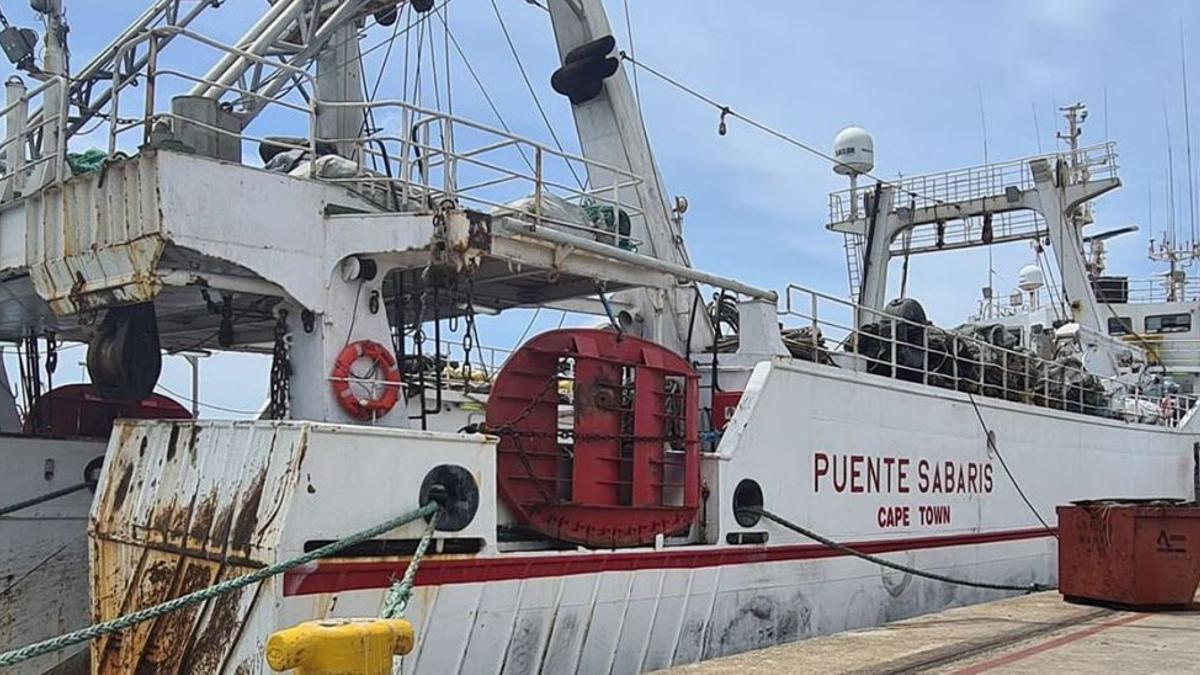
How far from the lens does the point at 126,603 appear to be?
23.1 ft

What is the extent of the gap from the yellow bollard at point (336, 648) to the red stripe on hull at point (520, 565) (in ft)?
5.32

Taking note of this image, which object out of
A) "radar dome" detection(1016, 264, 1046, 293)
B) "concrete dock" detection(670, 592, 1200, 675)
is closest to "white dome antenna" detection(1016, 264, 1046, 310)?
"radar dome" detection(1016, 264, 1046, 293)

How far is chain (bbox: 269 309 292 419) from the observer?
7.62 meters

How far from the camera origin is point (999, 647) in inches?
323

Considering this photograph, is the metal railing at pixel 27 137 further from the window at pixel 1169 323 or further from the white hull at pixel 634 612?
the window at pixel 1169 323

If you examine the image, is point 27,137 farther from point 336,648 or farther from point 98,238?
point 336,648

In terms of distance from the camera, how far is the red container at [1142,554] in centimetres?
1081

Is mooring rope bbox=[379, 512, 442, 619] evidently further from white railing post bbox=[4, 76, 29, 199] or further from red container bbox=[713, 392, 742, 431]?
white railing post bbox=[4, 76, 29, 199]

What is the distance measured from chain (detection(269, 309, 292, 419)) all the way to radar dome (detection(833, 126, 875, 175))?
11.5 m

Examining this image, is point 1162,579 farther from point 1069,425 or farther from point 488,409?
point 488,409

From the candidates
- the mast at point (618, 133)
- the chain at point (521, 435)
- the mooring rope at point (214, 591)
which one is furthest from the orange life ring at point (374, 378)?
the mast at point (618, 133)

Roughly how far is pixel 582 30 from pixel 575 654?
623cm

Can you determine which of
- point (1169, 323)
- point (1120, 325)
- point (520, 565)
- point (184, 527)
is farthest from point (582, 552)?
point (1169, 323)

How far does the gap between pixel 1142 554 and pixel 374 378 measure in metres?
7.66
